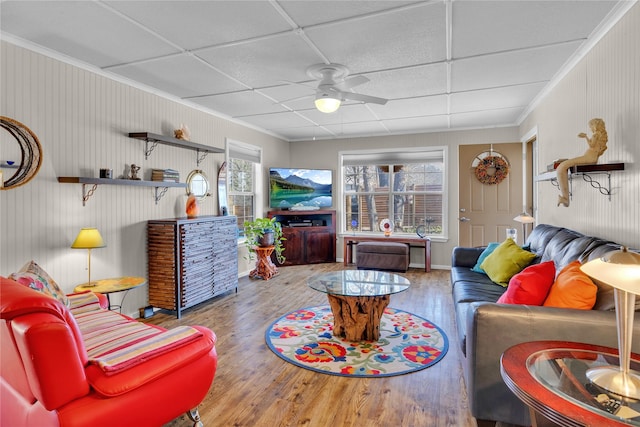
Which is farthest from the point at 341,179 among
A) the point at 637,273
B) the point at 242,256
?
the point at 637,273

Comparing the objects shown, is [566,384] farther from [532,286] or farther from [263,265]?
[263,265]

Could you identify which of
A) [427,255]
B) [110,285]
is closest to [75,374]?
[110,285]

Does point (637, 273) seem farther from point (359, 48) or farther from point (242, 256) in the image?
point (242, 256)

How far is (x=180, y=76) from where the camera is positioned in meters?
3.38

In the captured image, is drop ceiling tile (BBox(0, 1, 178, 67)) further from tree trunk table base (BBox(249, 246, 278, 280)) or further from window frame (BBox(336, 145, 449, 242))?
window frame (BBox(336, 145, 449, 242))

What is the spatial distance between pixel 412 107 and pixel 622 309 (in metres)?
3.72

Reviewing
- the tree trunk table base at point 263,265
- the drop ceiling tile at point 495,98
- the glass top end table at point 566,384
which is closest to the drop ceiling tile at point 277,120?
the tree trunk table base at point 263,265

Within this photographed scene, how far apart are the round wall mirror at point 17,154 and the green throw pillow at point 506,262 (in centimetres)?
398

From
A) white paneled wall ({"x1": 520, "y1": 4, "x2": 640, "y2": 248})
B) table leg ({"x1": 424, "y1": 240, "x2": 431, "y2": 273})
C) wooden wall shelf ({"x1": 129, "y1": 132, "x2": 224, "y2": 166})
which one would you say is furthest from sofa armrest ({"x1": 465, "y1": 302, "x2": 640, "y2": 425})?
table leg ({"x1": 424, "y1": 240, "x2": 431, "y2": 273})

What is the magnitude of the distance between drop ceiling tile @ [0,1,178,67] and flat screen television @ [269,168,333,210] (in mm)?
3463

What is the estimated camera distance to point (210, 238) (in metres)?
4.13

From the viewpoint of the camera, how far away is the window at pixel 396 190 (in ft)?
20.4

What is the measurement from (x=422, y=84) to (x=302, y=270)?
3559mm

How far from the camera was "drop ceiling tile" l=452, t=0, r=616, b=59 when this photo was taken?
7.17ft
